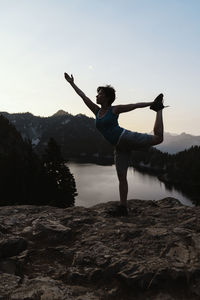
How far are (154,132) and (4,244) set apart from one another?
4188mm

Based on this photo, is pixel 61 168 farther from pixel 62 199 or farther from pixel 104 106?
pixel 104 106

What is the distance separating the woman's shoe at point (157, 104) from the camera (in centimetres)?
645

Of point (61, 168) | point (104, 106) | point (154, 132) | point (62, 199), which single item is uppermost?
point (104, 106)

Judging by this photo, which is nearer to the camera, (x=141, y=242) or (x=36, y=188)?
(x=141, y=242)

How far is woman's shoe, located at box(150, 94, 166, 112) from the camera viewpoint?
6453mm

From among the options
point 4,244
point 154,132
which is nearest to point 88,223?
point 4,244

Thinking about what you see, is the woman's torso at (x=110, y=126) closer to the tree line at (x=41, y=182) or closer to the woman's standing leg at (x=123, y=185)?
the woman's standing leg at (x=123, y=185)

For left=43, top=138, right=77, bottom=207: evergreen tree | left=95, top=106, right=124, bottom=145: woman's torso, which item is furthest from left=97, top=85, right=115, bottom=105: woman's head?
left=43, top=138, right=77, bottom=207: evergreen tree

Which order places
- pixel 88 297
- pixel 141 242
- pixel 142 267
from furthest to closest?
1. pixel 141 242
2. pixel 142 267
3. pixel 88 297

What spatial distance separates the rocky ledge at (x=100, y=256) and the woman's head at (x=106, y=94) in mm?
3072

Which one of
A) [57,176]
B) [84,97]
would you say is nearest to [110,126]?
[84,97]

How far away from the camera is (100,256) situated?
15.8 feet

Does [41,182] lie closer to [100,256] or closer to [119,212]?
[119,212]

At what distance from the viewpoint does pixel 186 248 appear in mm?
4949
